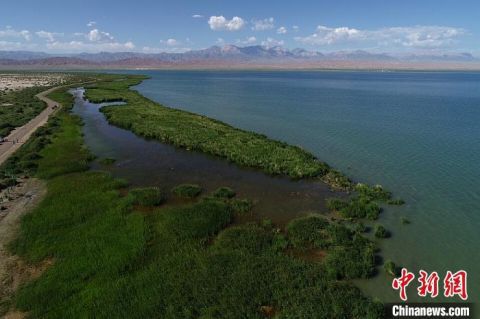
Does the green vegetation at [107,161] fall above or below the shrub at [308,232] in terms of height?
above

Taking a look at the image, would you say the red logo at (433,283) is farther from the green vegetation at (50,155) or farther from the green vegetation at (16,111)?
the green vegetation at (16,111)

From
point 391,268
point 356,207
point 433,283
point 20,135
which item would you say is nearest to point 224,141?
point 356,207

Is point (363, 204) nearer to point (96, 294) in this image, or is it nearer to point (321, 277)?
point (321, 277)

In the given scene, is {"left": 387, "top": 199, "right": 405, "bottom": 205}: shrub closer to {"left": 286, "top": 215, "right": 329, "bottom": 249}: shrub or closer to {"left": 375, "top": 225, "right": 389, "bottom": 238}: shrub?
{"left": 375, "top": 225, "right": 389, "bottom": 238}: shrub

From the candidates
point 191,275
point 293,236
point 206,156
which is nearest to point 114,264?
point 191,275

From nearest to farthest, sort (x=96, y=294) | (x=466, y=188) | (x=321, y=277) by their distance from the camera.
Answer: (x=96, y=294), (x=321, y=277), (x=466, y=188)

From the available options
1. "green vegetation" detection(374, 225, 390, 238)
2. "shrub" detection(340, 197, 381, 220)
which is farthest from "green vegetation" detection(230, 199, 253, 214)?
"green vegetation" detection(374, 225, 390, 238)

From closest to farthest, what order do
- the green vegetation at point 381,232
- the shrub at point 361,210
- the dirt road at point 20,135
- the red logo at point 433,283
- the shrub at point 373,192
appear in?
the red logo at point 433,283 → the green vegetation at point 381,232 → the shrub at point 361,210 → the shrub at point 373,192 → the dirt road at point 20,135

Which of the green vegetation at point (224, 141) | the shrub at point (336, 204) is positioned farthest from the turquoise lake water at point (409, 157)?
the green vegetation at point (224, 141)
